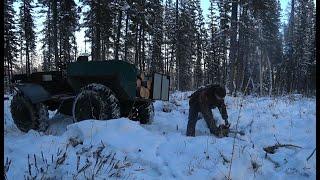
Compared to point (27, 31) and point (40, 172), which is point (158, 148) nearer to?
point (40, 172)

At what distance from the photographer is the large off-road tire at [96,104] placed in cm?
873

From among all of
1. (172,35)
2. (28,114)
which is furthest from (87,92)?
(172,35)

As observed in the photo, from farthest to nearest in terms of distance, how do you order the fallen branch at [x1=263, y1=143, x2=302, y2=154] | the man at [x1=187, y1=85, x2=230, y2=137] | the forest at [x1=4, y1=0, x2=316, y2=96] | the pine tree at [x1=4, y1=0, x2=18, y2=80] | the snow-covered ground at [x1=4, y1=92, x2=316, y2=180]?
the forest at [x1=4, y1=0, x2=316, y2=96] → the pine tree at [x1=4, y1=0, x2=18, y2=80] → the man at [x1=187, y1=85, x2=230, y2=137] → the fallen branch at [x1=263, y1=143, x2=302, y2=154] → the snow-covered ground at [x1=4, y1=92, x2=316, y2=180]

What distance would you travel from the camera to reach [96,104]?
28.9 feet

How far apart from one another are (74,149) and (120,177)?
927 mm

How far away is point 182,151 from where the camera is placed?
632 cm

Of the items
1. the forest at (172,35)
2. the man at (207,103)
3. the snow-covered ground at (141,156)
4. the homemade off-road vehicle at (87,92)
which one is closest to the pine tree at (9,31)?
the forest at (172,35)

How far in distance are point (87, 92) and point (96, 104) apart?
1.03 ft

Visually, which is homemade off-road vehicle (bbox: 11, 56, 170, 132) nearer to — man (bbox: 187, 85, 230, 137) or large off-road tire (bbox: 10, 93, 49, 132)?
large off-road tire (bbox: 10, 93, 49, 132)

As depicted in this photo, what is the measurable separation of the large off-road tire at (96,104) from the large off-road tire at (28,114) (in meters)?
0.81

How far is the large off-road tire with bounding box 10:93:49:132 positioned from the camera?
937 centimetres

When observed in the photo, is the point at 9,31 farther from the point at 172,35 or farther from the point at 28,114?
the point at 28,114

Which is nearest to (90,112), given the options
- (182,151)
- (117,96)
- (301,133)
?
(117,96)

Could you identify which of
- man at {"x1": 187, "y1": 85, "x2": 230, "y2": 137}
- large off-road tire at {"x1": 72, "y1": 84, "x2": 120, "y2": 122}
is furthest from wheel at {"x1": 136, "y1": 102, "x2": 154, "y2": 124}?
large off-road tire at {"x1": 72, "y1": 84, "x2": 120, "y2": 122}
